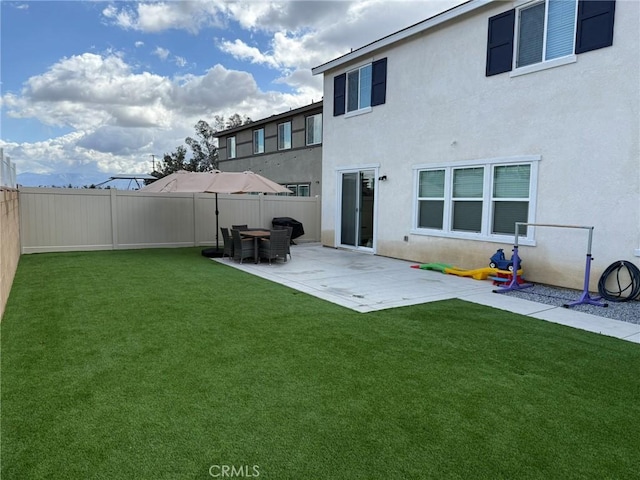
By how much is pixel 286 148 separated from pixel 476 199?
37.8 ft

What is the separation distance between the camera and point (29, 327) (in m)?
4.53

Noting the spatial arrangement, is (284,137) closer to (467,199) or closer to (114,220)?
(114,220)

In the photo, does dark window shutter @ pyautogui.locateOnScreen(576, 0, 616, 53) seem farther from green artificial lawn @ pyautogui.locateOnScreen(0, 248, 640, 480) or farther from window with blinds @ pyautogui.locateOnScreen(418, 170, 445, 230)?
green artificial lawn @ pyautogui.locateOnScreen(0, 248, 640, 480)

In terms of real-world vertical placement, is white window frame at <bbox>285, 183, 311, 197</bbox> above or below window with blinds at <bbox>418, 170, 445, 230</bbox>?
above

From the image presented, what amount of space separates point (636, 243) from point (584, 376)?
150 inches

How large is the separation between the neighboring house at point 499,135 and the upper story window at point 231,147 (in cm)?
1171

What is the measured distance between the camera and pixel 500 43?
25.6 feet

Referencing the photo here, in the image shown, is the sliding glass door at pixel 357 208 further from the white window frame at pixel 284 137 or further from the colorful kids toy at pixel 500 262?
the white window frame at pixel 284 137

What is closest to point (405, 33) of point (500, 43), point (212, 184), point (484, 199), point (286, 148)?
point (500, 43)

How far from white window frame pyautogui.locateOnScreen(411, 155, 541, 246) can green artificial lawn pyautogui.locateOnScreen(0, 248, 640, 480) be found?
9.54 feet

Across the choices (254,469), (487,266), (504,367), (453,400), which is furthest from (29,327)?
(487,266)

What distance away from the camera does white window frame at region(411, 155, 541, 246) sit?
7.43 meters

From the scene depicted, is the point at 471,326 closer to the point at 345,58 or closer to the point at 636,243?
the point at 636,243

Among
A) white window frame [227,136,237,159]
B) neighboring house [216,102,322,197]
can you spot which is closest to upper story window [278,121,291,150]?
neighboring house [216,102,322,197]
